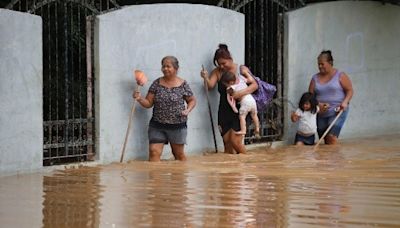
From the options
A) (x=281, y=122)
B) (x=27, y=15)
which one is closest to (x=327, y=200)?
(x=27, y=15)

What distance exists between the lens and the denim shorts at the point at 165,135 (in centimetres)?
1230

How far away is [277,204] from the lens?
8602 mm

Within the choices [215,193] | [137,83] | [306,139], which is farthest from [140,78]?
[306,139]

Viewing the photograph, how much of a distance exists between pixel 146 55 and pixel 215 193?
3704mm

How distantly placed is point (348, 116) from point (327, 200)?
24.6 feet

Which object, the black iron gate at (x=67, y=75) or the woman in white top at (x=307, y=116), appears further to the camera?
the woman in white top at (x=307, y=116)

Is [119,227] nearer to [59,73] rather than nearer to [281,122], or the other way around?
[59,73]

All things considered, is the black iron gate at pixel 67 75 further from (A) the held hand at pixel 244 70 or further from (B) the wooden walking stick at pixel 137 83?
(A) the held hand at pixel 244 70

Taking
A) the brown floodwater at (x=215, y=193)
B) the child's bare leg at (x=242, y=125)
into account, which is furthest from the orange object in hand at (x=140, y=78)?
Answer: the child's bare leg at (x=242, y=125)

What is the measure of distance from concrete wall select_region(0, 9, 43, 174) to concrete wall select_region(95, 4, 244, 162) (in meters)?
1.01

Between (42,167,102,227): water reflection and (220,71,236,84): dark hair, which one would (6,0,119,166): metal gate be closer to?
(42,167,102,227): water reflection

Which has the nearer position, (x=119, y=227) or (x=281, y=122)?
(x=119, y=227)

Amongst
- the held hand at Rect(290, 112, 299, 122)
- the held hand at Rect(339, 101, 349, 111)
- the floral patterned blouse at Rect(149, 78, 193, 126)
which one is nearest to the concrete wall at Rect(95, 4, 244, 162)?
the floral patterned blouse at Rect(149, 78, 193, 126)

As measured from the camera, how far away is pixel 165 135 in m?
12.4
